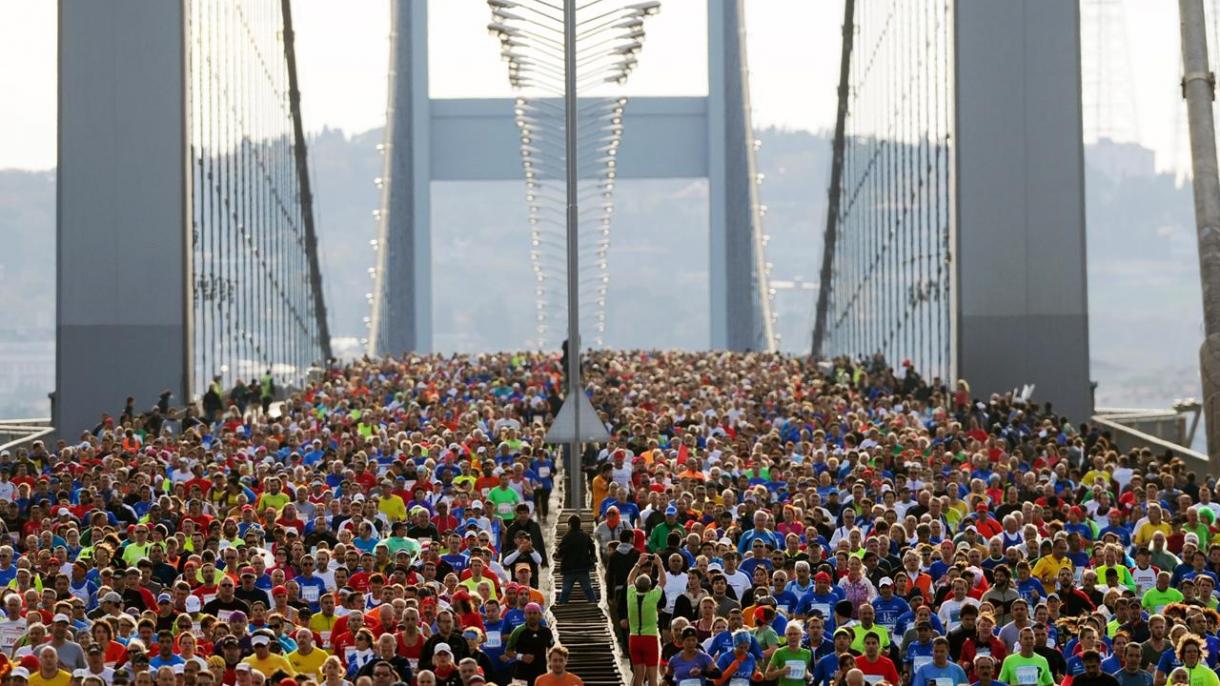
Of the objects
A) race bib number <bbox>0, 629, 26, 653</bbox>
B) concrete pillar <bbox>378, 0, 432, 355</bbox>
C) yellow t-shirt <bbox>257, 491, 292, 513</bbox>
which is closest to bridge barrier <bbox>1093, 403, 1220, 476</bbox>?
yellow t-shirt <bbox>257, 491, 292, 513</bbox>

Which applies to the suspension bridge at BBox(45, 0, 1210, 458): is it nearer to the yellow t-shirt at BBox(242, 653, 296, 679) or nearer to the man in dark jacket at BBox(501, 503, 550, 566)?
the man in dark jacket at BBox(501, 503, 550, 566)

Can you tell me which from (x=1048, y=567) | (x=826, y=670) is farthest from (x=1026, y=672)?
(x=1048, y=567)

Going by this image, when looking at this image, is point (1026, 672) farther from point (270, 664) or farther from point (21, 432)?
point (21, 432)

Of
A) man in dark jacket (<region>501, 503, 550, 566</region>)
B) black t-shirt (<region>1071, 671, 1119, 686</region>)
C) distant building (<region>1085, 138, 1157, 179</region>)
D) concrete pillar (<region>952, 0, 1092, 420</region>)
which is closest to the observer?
black t-shirt (<region>1071, 671, 1119, 686</region>)

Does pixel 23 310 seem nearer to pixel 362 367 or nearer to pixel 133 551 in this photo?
pixel 362 367

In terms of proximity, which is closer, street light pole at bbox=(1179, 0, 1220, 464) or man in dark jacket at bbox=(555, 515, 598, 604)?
man in dark jacket at bbox=(555, 515, 598, 604)

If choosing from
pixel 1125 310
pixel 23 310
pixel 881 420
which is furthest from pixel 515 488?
pixel 1125 310
